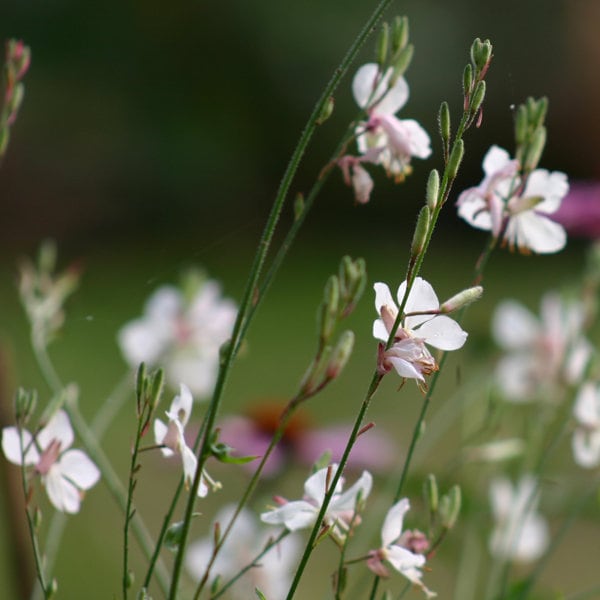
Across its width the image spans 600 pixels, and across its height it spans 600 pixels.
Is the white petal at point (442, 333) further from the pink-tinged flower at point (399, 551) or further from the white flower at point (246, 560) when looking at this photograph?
the white flower at point (246, 560)

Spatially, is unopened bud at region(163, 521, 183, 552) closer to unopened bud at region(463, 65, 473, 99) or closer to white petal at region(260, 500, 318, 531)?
white petal at region(260, 500, 318, 531)

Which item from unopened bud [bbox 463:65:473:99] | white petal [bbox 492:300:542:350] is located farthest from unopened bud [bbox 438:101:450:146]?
white petal [bbox 492:300:542:350]

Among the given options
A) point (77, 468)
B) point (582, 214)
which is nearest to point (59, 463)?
point (77, 468)

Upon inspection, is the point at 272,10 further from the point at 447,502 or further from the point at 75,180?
the point at 447,502

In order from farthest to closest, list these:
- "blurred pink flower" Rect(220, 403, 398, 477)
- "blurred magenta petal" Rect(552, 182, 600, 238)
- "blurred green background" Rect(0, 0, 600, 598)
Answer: "blurred green background" Rect(0, 0, 600, 598) → "blurred pink flower" Rect(220, 403, 398, 477) → "blurred magenta petal" Rect(552, 182, 600, 238)

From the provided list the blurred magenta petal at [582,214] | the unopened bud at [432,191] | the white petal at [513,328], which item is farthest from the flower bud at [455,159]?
the blurred magenta petal at [582,214]

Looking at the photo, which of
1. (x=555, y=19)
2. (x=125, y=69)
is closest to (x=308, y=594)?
(x=125, y=69)
